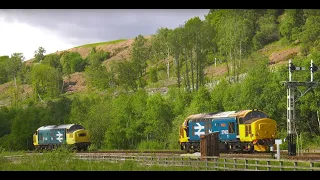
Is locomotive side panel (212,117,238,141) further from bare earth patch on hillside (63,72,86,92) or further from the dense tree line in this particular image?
bare earth patch on hillside (63,72,86,92)

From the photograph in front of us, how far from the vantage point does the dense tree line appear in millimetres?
51281

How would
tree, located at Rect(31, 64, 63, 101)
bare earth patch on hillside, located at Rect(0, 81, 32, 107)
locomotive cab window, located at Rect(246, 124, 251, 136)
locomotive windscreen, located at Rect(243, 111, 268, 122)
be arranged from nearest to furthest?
locomotive cab window, located at Rect(246, 124, 251, 136)
locomotive windscreen, located at Rect(243, 111, 268, 122)
tree, located at Rect(31, 64, 63, 101)
bare earth patch on hillside, located at Rect(0, 81, 32, 107)

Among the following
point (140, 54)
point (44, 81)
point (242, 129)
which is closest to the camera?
point (242, 129)

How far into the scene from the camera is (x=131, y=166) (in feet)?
83.1

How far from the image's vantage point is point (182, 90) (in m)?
65.2

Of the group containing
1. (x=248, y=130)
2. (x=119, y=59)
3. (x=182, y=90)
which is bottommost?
(x=248, y=130)

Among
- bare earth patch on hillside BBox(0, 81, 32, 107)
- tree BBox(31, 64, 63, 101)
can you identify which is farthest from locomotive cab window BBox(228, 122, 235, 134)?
bare earth patch on hillside BBox(0, 81, 32, 107)

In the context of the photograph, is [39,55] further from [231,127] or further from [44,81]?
[231,127]

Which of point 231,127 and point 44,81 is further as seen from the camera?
point 44,81

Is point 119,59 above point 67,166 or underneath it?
above

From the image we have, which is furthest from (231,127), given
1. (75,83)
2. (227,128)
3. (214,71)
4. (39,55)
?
(39,55)
